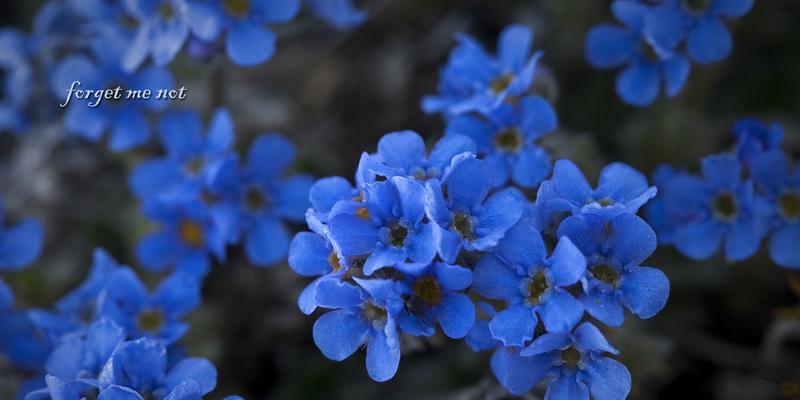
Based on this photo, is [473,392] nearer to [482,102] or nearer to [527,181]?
[527,181]

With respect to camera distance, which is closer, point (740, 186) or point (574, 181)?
point (574, 181)

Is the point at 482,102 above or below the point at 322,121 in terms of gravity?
above

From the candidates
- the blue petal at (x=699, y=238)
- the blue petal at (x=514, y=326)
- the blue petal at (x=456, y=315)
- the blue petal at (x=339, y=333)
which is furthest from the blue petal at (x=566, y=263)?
the blue petal at (x=699, y=238)

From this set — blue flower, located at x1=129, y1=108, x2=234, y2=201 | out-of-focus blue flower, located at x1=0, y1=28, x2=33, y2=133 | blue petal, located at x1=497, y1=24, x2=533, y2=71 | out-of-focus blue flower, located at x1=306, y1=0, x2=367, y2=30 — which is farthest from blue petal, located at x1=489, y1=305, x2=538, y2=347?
out-of-focus blue flower, located at x1=0, y1=28, x2=33, y2=133

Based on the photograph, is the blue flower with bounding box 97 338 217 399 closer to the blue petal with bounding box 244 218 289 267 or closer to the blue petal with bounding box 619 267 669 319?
the blue petal with bounding box 244 218 289 267

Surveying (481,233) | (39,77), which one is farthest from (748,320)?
(39,77)

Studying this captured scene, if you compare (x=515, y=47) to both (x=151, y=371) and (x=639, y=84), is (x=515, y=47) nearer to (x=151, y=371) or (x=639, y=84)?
(x=639, y=84)
